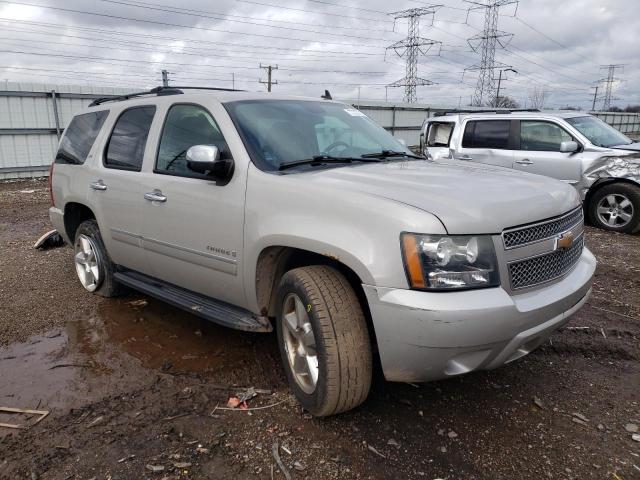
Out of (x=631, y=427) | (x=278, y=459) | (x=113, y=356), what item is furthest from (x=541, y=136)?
(x=278, y=459)

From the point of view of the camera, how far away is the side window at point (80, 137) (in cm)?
462

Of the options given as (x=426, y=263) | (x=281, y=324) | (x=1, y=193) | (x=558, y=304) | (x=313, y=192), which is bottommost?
(x=1, y=193)

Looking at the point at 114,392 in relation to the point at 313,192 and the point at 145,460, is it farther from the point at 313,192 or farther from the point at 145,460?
the point at 313,192

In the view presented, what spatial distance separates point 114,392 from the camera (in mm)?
3125

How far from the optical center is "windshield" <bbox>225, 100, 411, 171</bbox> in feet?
10.4

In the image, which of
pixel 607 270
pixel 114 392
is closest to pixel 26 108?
pixel 114 392

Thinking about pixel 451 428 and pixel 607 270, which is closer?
pixel 451 428

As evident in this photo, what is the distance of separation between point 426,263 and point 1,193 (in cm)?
1241

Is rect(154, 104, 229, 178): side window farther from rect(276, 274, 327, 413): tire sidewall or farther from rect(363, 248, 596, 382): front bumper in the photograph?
rect(363, 248, 596, 382): front bumper

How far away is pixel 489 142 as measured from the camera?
8992 mm

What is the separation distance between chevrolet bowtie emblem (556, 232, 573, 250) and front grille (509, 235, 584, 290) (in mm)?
26

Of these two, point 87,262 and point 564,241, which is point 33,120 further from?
point 564,241

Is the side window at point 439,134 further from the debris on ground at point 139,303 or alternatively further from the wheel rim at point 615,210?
the debris on ground at point 139,303

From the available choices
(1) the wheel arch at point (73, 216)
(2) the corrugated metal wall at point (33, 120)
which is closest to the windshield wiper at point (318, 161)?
(1) the wheel arch at point (73, 216)
